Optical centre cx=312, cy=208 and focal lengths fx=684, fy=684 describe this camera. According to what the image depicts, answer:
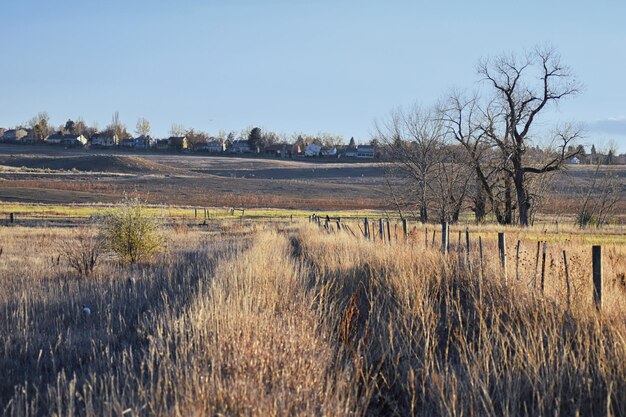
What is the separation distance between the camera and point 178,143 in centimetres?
17362

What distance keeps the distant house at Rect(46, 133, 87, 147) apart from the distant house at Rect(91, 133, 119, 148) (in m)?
2.44

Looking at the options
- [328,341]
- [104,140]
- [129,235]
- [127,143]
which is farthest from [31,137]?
[328,341]

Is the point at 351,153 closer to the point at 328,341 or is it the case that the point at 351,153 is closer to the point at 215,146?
the point at 215,146

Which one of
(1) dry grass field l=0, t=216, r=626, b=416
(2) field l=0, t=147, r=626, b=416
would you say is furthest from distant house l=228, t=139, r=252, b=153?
(1) dry grass field l=0, t=216, r=626, b=416

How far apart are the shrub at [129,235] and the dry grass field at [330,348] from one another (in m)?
8.24

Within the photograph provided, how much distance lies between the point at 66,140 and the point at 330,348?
582 feet

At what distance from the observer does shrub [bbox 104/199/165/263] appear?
2084 centimetres

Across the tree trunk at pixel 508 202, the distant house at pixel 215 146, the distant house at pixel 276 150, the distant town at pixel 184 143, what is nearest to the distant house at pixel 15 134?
the distant town at pixel 184 143

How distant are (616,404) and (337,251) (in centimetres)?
1006

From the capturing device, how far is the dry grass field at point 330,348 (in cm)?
538

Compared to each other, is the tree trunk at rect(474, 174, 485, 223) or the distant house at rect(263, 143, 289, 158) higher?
the distant house at rect(263, 143, 289, 158)

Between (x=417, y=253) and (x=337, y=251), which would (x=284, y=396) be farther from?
(x=337, y=251)

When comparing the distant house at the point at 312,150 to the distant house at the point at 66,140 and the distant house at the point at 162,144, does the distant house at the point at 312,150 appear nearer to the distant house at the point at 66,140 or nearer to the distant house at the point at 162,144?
the distant house at the point at 162,144

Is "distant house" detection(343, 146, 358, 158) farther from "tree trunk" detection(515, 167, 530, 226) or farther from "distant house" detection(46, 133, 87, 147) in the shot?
"tree trunk" detection(515, 167, 530, 226)
